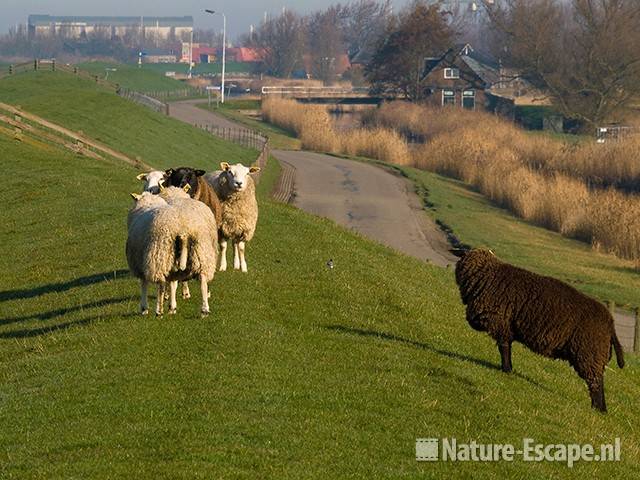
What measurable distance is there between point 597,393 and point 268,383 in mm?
4442

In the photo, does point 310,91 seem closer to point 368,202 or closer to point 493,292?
point 368,202

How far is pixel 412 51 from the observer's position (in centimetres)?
11856

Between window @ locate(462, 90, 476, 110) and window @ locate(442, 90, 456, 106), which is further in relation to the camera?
window @ locate(462, 90, 476, 110)

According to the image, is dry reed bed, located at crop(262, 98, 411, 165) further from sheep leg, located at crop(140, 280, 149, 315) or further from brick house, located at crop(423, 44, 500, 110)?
sheep leg, located at crop(140, 280, 149, 315)

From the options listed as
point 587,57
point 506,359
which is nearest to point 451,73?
point 587,57

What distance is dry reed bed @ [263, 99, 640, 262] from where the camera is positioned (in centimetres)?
4728

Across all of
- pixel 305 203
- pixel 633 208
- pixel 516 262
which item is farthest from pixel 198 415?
pixel 305 203

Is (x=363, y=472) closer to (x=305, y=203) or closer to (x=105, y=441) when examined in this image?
(x=105, y=441)

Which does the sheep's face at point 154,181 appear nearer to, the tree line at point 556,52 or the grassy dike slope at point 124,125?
the grassy dike slope at point 124,125

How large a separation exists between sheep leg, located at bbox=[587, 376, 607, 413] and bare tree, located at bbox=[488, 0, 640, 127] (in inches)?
3430

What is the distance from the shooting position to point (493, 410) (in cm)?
1384

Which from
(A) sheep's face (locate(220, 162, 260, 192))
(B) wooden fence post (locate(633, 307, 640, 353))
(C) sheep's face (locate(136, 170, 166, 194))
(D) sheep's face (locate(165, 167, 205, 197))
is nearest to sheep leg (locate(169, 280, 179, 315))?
(D) sheep's face (locate(165, 167, 205, 197))

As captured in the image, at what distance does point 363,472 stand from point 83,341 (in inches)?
241

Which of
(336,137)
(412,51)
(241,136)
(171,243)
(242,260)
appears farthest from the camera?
(412,51)
